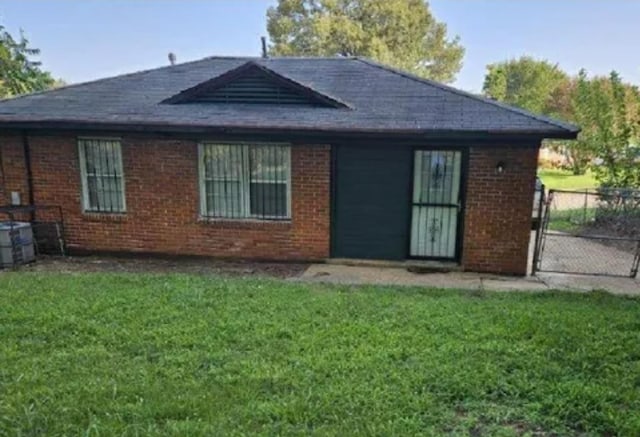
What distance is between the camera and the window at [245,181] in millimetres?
8117

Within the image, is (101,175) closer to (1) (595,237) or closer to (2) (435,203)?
(2) (435,203)

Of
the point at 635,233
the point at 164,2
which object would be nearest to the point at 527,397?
the point at 635,233

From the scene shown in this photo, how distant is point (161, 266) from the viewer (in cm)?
808

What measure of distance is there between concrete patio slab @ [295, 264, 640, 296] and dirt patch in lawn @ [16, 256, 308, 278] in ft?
1.86

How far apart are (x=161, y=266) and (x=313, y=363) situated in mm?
4879

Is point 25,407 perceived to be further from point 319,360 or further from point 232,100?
point 232,100

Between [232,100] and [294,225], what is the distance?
2.58 meters

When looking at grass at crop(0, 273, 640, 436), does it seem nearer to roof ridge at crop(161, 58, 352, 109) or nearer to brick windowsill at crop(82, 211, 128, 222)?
brick windowsill at crop(82, 211, 128, 222)

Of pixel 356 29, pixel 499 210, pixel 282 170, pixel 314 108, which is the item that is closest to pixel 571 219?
pixel 499 210

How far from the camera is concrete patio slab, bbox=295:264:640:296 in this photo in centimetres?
676

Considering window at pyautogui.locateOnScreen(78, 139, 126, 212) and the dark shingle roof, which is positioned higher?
the dark shingle roof

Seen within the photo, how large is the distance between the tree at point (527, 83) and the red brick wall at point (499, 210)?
24879 mm

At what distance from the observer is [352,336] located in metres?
4.54

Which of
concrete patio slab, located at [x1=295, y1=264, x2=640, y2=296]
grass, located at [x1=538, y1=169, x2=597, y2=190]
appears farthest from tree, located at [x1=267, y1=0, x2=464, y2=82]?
concrete patio slab, located at [x1=295, y1=264, x2=640, y2=296]
